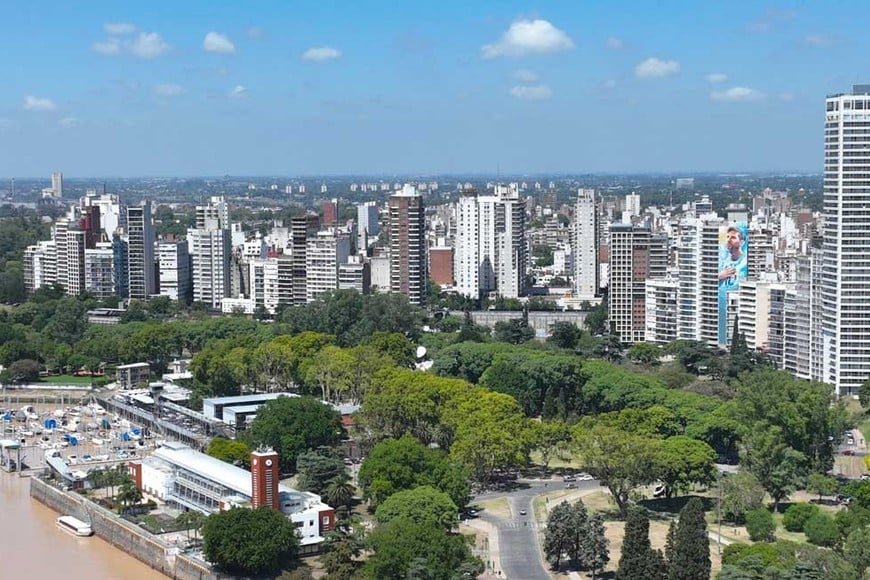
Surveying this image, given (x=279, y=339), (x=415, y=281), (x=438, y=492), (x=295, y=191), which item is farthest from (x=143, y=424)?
(x=295, y=191)

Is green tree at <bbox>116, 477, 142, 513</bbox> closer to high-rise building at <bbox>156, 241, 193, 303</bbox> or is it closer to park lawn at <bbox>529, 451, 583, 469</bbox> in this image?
park lawn at <bbox>529, 451, 583, 469</bbox>

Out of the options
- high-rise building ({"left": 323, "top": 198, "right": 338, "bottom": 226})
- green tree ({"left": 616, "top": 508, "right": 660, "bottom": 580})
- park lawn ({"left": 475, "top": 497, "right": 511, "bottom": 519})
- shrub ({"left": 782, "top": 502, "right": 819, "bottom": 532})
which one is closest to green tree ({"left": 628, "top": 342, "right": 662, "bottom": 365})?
park lawn ({"left": 475, "top": 497, "right": 511, "bottom": 519})

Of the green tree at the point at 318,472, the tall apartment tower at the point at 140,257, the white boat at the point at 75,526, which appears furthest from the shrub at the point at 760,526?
the tall apartment tower at the point at 140,257

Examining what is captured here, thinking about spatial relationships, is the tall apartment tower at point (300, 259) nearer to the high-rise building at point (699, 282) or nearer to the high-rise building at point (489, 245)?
the high-rise building at point (489, 245)

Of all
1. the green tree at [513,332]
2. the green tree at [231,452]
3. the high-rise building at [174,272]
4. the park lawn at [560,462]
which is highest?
the high-rise building at [174,272]

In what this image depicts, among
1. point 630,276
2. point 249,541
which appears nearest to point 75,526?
point 249,541

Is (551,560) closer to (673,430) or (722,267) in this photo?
(673,430)

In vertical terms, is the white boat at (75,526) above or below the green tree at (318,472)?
below
